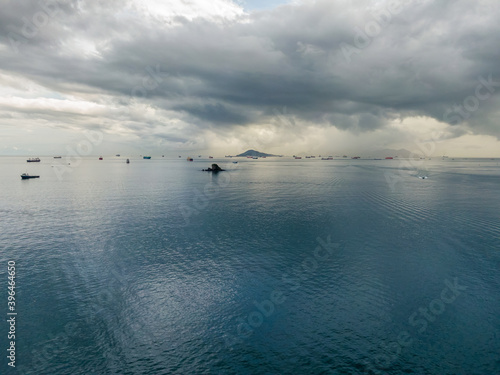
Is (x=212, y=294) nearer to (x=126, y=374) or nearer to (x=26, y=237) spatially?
(x=126, y=374)

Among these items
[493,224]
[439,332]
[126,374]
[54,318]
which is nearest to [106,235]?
[54,318]

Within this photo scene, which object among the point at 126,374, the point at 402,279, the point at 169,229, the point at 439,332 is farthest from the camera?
the point at 169,229

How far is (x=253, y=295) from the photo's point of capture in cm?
3834

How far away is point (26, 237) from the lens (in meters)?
61.3

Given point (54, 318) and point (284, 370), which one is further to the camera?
point (54, 318)

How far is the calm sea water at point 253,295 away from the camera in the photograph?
27.2 meters

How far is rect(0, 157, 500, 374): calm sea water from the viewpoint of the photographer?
27.2 metres

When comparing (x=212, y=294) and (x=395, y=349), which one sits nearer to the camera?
(x=395, y=349)

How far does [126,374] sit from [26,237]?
53351 mm

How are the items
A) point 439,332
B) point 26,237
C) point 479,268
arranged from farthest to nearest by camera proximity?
1. point 26,237
2. point 479,268
3. point 439,332

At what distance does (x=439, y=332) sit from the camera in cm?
3097

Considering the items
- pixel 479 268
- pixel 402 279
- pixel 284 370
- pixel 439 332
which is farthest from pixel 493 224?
pixel 284 370

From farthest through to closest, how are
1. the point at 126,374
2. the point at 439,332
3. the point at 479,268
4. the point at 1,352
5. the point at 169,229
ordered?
the point at 169,229, the point at 479,268, the point at 439,332, the point at 1,352, the point at 126,374

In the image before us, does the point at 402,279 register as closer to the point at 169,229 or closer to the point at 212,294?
the point at 212,294
